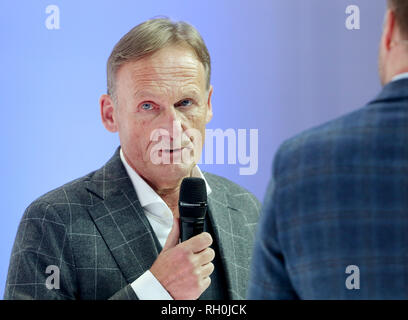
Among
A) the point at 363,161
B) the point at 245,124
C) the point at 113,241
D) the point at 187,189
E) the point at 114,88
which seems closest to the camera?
the point at 363,161

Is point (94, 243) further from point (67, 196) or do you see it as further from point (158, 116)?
point (158, 116)

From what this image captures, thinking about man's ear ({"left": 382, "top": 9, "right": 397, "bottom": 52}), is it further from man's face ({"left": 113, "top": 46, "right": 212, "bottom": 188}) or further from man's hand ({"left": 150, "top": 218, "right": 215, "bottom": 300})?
man's face ({"left": 113, "top": 46, "right": 212, "bottom": 188})

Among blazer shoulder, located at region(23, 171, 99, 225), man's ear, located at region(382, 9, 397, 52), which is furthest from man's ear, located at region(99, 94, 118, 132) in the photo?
man's ear, located at region(382, 9, 397, 52)

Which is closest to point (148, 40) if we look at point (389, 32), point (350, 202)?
point (389, 32)

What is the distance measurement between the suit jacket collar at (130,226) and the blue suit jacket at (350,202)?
2.74 feet

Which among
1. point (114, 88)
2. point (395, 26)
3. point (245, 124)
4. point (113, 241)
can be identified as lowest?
point (113, 241)

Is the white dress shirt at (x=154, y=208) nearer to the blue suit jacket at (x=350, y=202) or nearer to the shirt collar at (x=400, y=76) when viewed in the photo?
the blue suit jacket at (x=350, y=202)

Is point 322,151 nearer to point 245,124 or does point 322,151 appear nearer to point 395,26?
point 395,26

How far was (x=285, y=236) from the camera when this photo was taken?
1.44 m

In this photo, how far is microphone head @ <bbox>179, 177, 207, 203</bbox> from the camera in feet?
6.32

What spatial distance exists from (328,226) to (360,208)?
0.08 metres

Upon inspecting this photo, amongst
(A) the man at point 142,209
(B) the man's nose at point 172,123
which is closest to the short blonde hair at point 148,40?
(A) the man at point 142,209

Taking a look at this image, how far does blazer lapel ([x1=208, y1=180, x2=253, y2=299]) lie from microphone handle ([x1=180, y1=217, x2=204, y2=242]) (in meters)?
0.35
